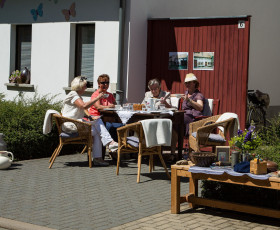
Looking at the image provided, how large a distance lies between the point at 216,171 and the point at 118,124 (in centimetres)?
449

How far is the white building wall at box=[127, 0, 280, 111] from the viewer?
12703mm

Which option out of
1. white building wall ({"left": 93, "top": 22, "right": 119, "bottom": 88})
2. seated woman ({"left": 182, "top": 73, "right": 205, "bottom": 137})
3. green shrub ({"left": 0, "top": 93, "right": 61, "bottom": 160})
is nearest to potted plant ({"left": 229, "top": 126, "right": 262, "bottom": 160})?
seated woman ({"left": 182, "top": 73, "right": 205, "bottom": 137})

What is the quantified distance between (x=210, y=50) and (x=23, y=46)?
5.31 m

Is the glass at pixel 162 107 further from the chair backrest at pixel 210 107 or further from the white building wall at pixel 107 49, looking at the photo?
the white building wall at pixel 107 49

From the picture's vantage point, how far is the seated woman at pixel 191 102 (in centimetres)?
1103

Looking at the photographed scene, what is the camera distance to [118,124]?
35.9ft

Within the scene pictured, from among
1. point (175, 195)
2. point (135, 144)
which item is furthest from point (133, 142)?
point (175, 195)

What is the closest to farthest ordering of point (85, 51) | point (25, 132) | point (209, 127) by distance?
point (209, 127) < point (25, 132) < point (85, 51)

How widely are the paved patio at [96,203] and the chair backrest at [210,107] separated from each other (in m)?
1.72

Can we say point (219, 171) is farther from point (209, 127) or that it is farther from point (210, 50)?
point (210, 50)

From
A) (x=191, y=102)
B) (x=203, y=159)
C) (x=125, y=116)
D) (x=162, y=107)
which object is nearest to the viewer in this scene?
(x=203, y=159)

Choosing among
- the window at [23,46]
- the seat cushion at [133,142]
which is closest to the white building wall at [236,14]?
the seat cushion at [133,142]

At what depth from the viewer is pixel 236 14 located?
48.7 feet

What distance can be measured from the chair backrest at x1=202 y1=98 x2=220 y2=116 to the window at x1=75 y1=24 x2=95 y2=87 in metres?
3.30
